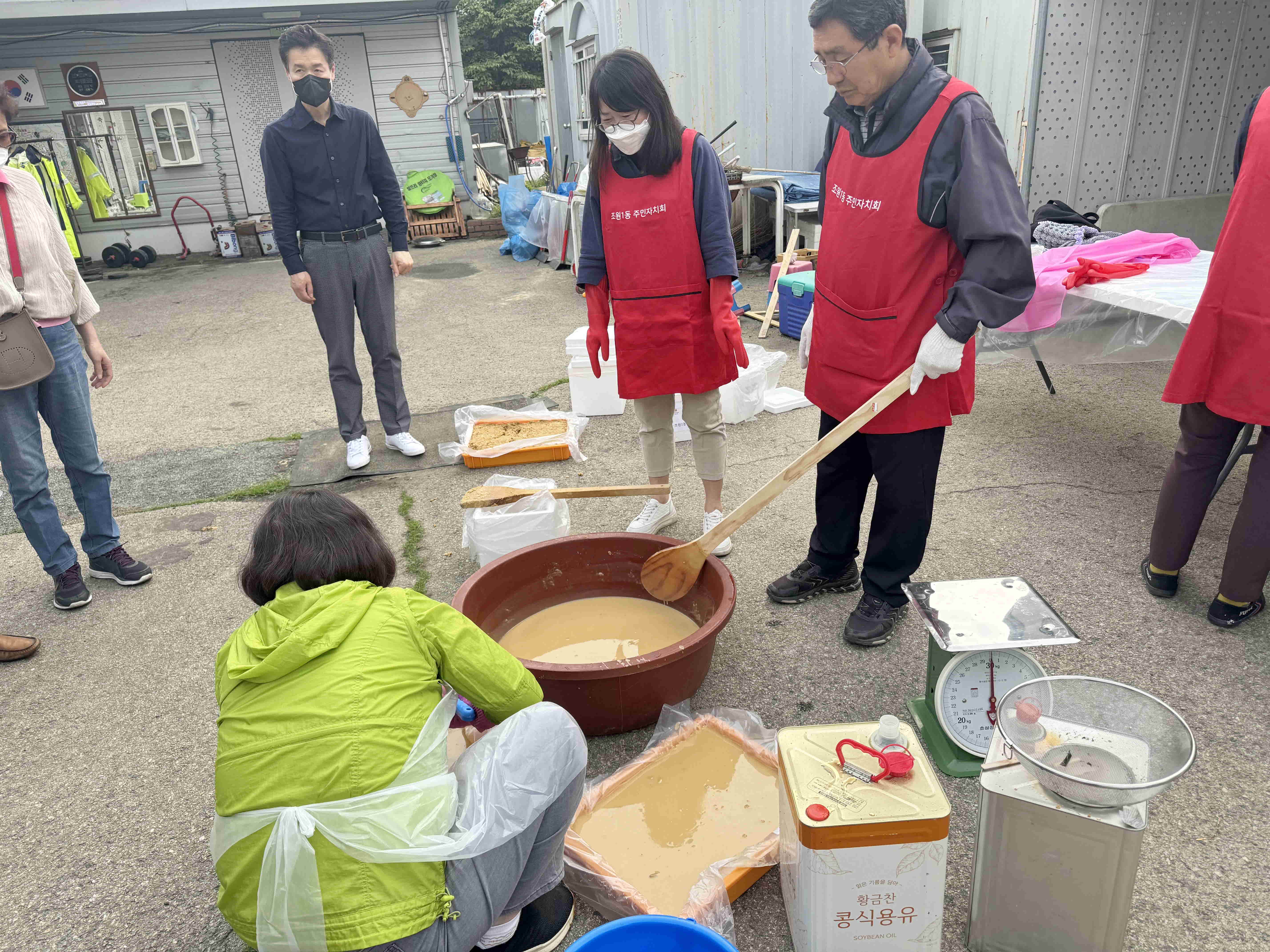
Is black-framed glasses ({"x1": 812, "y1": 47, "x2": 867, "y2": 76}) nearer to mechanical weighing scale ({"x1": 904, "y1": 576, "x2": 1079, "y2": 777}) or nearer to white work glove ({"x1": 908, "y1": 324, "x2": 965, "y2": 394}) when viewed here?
white work glove ({"x1": 908, "y1": 324, "x2": 965, "y2": 394})

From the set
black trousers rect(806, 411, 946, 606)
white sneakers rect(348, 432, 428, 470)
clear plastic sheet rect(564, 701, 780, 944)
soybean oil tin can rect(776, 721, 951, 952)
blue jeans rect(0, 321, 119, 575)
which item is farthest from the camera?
white sneakers rect(348, 432, 428, 470)

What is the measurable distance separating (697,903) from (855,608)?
4.46ft

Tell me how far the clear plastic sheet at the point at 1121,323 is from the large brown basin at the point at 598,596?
2074mm

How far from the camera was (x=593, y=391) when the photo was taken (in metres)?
4.80

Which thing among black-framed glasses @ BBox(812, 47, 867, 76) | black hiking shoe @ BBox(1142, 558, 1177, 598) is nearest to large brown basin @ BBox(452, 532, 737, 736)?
black-framed glasses @ BBox(812, 47, 867, 76)

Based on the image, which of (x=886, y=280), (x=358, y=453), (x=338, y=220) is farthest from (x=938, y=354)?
(x=358, y=453)

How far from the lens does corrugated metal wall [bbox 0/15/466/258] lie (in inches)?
472

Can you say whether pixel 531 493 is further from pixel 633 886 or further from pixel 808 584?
pixel 633 886

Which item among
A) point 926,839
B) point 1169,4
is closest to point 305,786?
point 926,839

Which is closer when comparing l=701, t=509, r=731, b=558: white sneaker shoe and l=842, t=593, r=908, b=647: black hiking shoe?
l=842, t=593, r=908, b=647: black hiking shoe

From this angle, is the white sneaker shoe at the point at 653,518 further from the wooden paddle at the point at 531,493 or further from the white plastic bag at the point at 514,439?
the white plastic bag at the point at 514,439

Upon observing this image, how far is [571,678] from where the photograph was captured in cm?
213

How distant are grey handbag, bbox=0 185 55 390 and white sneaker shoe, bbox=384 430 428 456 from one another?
184 cm

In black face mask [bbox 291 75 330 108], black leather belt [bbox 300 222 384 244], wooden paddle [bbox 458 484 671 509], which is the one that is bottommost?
wooden paddle [bbox 458 484 671 509]
